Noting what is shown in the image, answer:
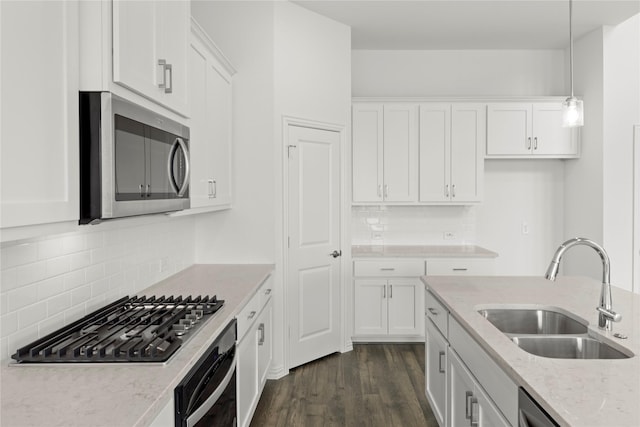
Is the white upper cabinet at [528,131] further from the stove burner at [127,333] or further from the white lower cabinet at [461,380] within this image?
the stove burner at [127,333]

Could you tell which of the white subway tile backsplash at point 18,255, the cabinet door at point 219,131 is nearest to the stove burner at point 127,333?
the white subway tile backsplash at point 18,255

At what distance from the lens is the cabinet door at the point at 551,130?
5027mm

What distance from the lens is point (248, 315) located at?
9.29 feet

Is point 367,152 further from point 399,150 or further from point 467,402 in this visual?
point 467,402

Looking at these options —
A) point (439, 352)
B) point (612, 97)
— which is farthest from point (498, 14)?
point (439, 352)

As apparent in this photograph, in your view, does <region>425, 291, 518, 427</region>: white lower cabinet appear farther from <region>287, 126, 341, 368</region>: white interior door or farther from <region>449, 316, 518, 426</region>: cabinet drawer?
<region>287, 126, 341, 368</region>: white interior door

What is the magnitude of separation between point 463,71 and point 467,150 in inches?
38.1

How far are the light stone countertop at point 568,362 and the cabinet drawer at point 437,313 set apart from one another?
0.07 meters

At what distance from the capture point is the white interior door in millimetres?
4094

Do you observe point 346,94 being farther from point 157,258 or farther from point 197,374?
point 197,374

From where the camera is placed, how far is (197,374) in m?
1.75

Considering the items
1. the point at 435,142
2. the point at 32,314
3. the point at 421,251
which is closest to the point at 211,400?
the point at 32,314

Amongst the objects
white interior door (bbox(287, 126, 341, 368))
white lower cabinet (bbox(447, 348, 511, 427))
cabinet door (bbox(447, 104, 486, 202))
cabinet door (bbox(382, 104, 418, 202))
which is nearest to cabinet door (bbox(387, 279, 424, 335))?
white interior door (bbox(287, 126, 341, 368))

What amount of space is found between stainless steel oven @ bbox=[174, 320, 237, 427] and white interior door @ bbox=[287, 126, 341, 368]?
67.8 inches
